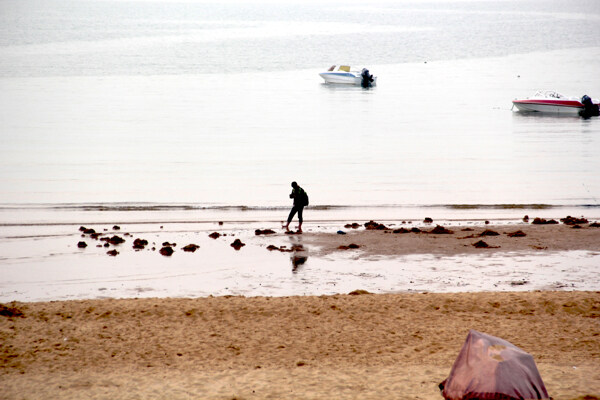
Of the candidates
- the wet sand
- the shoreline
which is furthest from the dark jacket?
the wet sand

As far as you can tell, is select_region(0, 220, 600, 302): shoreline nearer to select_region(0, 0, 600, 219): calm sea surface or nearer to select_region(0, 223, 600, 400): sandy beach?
select_region(0, 223, 600, 400): sandy beach

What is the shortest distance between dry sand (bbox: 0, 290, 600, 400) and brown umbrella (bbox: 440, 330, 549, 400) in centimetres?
55

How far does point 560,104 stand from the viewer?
63219 millimetres

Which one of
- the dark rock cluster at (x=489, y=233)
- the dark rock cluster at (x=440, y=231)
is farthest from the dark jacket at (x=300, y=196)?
the dark rock cluster at (x=489, y=233)

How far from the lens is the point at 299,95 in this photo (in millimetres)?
87375

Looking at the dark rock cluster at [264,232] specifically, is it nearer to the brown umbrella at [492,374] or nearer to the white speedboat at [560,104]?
the brown umbrella at [492,374]

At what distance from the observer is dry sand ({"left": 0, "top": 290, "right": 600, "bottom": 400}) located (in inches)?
451

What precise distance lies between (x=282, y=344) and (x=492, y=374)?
432 cm

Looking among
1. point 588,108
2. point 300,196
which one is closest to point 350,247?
point 300,196

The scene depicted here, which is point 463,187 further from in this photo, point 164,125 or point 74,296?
point 164,125

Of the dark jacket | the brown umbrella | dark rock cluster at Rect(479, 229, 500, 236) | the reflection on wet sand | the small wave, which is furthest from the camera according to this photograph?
the small wave

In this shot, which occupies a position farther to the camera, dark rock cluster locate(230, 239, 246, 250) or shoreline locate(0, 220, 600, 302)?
dark rock cluster locate(230, 239, 246, 250)

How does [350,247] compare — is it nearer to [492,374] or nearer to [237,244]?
[237,244]

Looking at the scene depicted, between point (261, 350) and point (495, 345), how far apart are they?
435 cm
